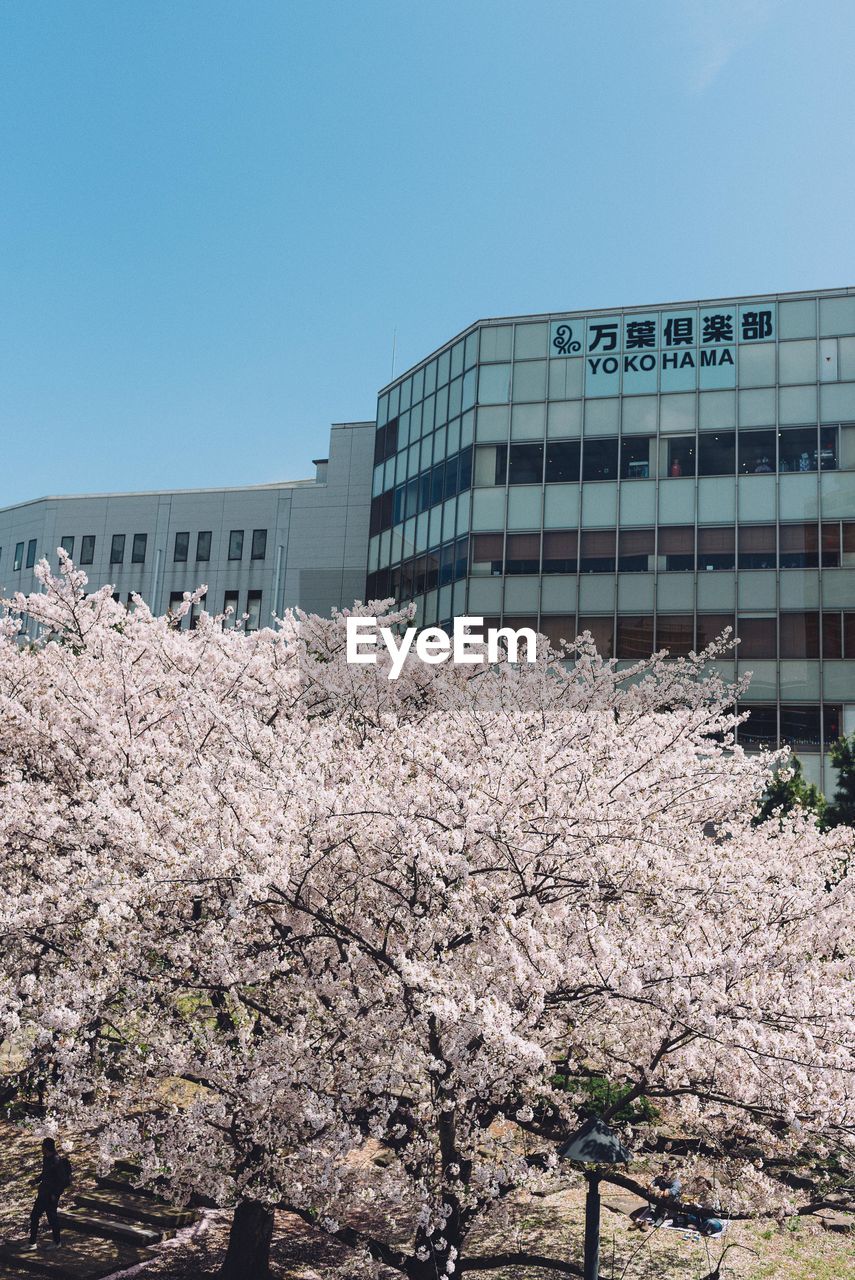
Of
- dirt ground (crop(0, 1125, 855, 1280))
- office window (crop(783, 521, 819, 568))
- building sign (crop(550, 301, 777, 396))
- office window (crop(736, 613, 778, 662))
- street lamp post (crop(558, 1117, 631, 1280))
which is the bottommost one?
dirt ground (crop(0, 1125, 855, 1280))

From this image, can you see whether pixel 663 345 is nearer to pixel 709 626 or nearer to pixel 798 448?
pixel 798 448

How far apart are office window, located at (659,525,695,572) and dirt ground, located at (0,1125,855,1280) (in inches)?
1069

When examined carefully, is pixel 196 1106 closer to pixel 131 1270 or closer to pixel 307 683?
pixel 131 1270

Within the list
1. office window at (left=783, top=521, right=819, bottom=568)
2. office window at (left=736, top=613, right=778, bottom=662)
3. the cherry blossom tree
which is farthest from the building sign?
the cherry blossom tree

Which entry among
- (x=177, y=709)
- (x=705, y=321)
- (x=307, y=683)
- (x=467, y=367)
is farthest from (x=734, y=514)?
(x=177, y=709)

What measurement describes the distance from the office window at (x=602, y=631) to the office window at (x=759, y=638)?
4786 mm

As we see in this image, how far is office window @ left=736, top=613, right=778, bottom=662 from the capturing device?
3634 cm

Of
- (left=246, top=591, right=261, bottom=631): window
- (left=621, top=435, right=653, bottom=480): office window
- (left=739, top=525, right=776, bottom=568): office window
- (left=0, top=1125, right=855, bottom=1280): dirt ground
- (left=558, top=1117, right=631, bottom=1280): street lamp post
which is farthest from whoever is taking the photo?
(left=246, top=591, right=261, bottom=631): window

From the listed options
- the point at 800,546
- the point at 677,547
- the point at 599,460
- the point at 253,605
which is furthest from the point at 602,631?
the point at 253,605

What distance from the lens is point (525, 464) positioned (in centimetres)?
4053

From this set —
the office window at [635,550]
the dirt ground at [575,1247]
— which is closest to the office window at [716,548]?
the office window at [635,550]

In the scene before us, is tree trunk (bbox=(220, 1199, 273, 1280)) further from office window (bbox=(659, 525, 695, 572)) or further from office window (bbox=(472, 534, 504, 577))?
office window (bbox=(472, 534, 504, 577))

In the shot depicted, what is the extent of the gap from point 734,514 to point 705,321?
7980 millimetres

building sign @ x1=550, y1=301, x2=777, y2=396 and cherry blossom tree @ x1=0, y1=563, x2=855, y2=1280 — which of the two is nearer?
cherry blossom tree @ x1=0, y1=563, x2=855, y2=1280
